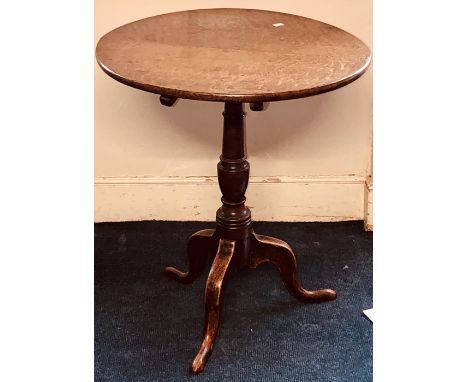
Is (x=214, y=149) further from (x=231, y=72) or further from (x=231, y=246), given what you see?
(x=231, y=72)

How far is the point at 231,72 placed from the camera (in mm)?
1514

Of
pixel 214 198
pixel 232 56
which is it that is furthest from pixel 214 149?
pixel 232 56

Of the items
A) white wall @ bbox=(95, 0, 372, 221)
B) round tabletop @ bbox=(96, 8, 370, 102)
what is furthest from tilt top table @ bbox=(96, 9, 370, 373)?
white wall @ bbox=(95, 0, 372, 221)

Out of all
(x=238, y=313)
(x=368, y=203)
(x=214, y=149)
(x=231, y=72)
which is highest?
(x=231, y=72)

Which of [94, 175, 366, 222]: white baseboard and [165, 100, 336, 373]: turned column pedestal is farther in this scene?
[94, 175, 366, 222]: white baseboard

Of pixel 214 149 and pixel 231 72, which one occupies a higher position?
pixel 231 72

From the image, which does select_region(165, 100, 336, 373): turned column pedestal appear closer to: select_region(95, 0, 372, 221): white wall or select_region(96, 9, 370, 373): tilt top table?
select_region(96, 9, 370, 373): tilt top table

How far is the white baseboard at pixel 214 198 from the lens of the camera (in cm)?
237

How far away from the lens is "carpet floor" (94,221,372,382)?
67.7 inches

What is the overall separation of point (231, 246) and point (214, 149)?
540 mm

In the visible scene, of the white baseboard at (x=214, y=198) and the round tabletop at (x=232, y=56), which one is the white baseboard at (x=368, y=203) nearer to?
the white baseboard at (x=214, y=198)

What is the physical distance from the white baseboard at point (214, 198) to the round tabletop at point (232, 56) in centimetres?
64

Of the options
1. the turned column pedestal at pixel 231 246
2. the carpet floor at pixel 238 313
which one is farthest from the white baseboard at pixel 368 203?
the turned column pedestal at pixel 231 246
